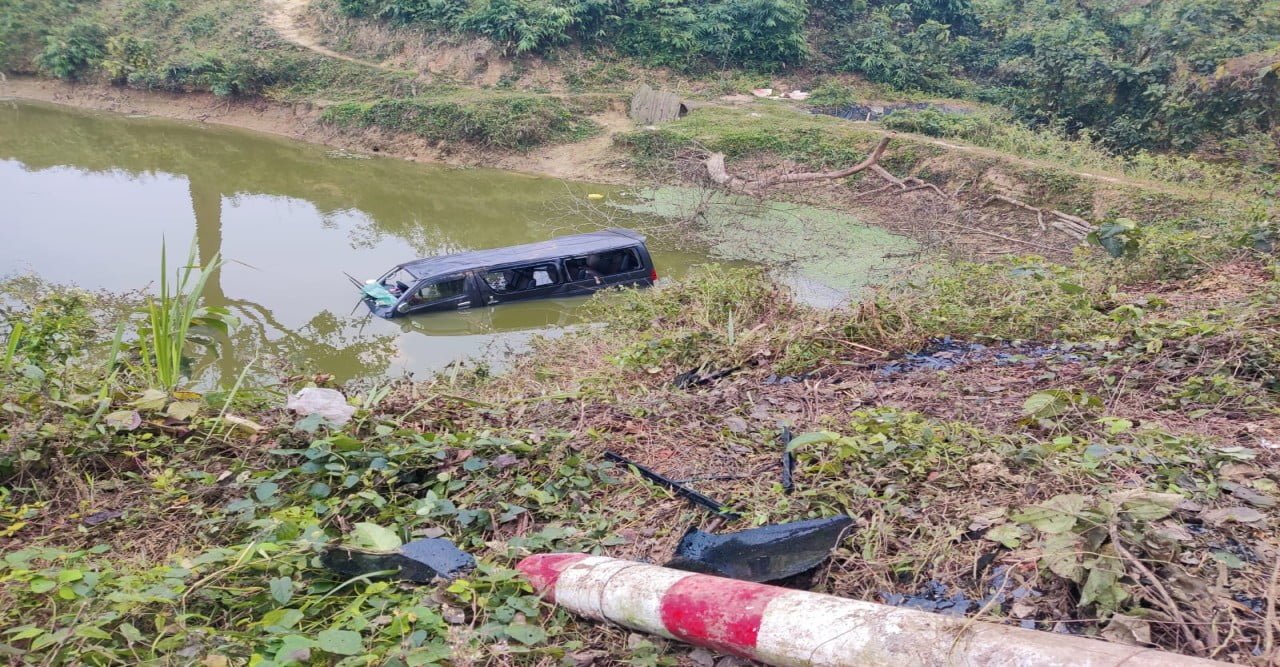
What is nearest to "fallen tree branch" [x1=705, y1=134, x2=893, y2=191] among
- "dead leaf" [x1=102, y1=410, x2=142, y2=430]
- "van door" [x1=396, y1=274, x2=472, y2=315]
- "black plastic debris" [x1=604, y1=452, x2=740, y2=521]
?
"van door" [x1=396, y1=274, x2=472, y2=315]

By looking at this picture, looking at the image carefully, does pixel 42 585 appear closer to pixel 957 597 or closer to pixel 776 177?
pixel 957 597

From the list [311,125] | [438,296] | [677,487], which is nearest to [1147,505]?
[677,487]

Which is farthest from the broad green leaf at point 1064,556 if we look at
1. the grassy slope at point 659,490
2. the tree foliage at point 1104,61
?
the tree foliage at point 1104,61

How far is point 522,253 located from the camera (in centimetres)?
927

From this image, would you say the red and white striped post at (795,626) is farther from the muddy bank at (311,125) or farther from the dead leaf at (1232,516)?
the muddy bank at (311,125)

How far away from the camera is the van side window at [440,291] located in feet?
27.5

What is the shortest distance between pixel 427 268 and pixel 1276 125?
625 inches

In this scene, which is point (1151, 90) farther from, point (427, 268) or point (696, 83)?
point (427, 268)

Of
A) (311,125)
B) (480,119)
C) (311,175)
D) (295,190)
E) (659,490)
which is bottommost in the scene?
(295,190)

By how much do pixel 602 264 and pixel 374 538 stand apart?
7308 millimetres

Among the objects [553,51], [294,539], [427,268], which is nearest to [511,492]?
[294,539]

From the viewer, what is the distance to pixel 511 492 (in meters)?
3.08

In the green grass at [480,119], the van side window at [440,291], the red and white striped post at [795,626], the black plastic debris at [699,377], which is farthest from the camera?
the green grass at [480,119]

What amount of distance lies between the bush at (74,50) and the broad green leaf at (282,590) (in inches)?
1000
